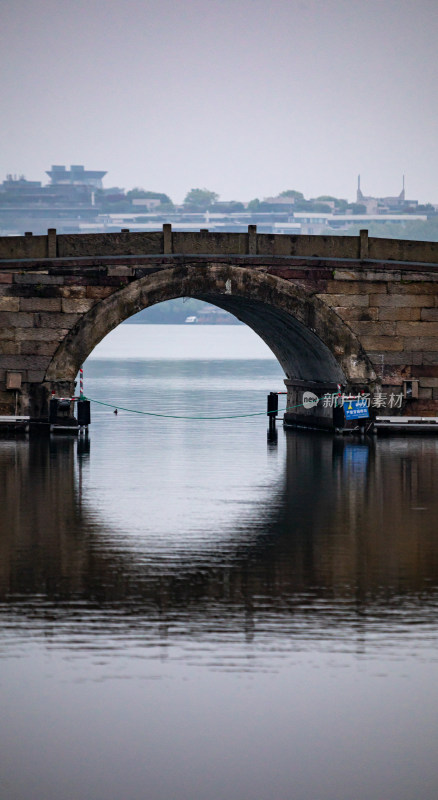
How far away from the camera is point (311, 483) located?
2536cm

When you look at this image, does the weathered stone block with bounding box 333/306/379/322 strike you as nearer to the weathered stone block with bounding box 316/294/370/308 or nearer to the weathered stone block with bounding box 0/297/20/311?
the weathered stone block with bounding box 316/294/370/308

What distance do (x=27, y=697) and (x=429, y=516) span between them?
10614 mm

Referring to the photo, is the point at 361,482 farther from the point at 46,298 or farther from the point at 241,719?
the point at 241,719

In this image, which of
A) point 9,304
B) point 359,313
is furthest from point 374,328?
point 9,304

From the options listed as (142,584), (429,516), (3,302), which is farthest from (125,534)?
(3,302)

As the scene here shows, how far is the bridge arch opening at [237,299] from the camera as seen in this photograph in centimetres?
3503

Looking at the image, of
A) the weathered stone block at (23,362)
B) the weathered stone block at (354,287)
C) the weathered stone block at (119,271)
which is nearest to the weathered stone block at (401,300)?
the weathered stone block at (354,287)

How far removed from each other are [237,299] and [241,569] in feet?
76.0

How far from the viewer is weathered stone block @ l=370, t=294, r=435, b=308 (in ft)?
121

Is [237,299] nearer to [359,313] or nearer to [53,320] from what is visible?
[359,313]

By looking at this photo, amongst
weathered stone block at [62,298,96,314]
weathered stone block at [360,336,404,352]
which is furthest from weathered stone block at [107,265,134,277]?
weathered stone block at [360,336,404,352]

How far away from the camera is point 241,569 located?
1600cm

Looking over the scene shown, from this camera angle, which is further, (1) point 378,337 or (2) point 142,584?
(1) point 378,337

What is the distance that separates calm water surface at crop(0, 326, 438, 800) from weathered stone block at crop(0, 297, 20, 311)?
10.5 metres
